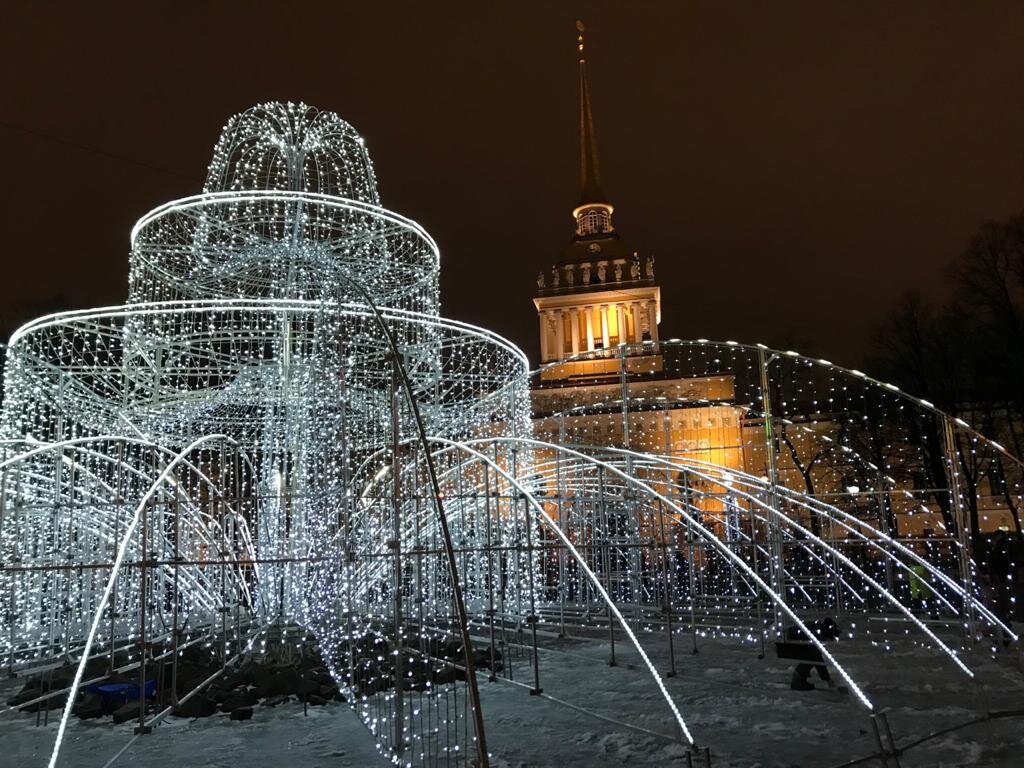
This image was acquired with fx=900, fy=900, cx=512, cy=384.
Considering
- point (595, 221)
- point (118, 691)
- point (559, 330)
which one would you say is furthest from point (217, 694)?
point (595, 221)

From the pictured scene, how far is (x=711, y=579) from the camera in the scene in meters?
30.2

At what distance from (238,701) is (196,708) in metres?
0.45

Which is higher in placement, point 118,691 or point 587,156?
point 587,156

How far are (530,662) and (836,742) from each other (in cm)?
594

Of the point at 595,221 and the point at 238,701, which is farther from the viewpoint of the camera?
the point at 595,221

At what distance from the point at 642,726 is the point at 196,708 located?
4.89 m

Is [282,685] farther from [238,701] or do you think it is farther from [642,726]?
[642,726]

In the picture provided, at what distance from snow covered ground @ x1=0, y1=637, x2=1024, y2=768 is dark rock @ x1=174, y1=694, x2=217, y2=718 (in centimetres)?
14

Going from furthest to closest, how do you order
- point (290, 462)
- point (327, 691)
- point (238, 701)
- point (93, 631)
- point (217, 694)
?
1. point (290, 462)
2. point (327, 691)
3. point (217, 694)
4. point (238, 701)
5. point (93, 631)

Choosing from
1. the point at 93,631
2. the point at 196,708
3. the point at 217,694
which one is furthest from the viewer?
the point at 217,694

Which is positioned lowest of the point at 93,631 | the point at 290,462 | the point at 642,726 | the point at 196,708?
the point at 642,726

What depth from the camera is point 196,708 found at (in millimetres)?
9961

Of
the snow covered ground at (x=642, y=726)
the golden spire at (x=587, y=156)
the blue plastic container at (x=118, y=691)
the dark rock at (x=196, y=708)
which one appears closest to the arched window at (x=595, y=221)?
the golden spire at (x=587, y=156)

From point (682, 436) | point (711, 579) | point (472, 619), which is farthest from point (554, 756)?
point (682, 436)
